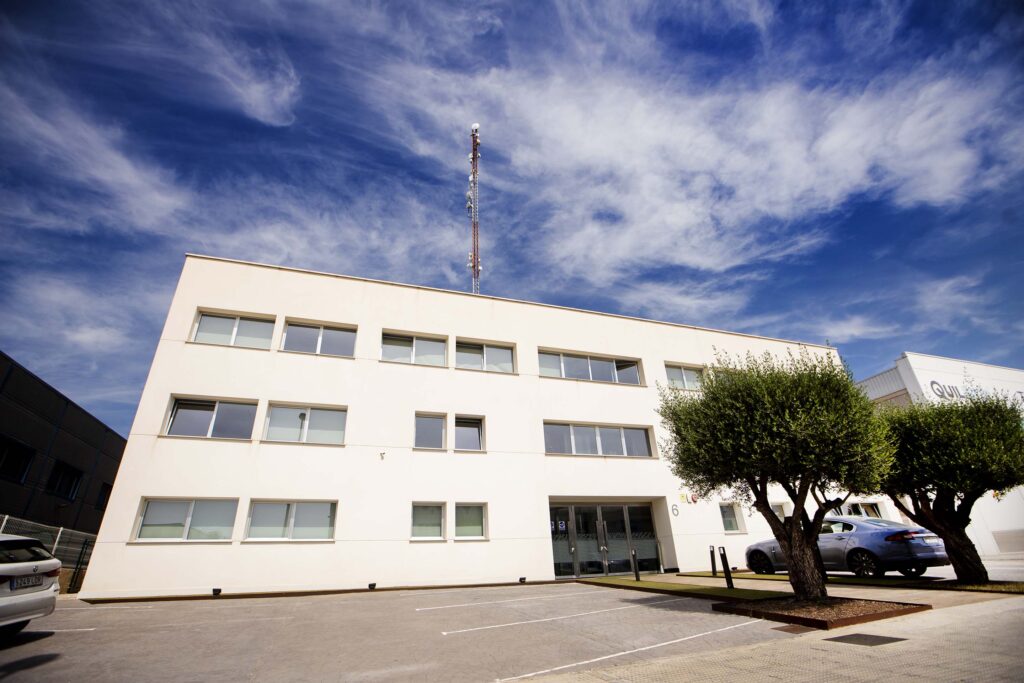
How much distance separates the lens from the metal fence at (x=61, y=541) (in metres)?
14.2

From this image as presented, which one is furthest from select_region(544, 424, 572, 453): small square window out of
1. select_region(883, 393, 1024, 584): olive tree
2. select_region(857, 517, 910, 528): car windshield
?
select_region(883, 393, 1024, 584): olive tree

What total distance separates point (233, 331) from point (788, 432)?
17419mm

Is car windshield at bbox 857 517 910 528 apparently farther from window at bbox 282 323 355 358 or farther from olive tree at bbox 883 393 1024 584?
window at bbox 282 323 355 358

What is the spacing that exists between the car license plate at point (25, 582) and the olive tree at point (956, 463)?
17297 millimetres

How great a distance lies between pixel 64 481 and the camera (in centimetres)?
2809

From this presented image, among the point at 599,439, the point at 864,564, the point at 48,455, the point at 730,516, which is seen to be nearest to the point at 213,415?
the point at 599,439

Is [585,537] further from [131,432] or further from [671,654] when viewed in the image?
[131,432]

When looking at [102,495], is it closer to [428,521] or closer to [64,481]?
[64,481]

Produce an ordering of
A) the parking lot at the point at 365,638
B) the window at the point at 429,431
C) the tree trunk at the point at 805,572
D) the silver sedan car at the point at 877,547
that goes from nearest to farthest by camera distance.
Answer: the parking lot at the point at 365,638 → the tree trunk at the point at 805,572 → the silver sedan car at the point at 877,547 → the window at the point at 429,431

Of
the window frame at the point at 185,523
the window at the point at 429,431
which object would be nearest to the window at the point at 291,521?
the window frame at the point at 185,523

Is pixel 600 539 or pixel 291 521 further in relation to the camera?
pixel 600 539

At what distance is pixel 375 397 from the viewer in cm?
1691

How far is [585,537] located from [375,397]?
9855mm

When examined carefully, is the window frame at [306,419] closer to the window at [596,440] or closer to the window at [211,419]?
→ the window at [211,419]
